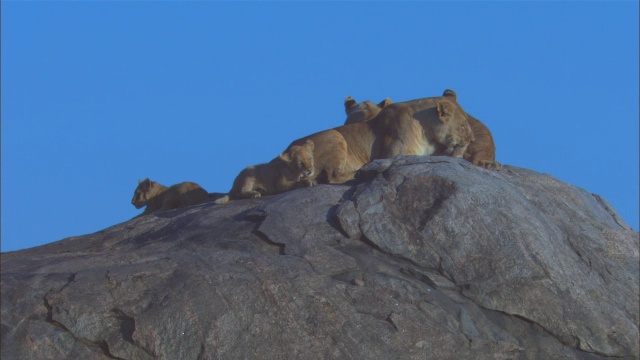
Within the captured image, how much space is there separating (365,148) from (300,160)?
4.79ft

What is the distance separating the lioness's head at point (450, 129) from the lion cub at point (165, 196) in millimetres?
3675

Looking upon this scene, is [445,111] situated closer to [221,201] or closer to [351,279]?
[221,201]

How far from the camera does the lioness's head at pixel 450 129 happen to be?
1515 cm

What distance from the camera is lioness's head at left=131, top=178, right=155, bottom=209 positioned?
54.9ft

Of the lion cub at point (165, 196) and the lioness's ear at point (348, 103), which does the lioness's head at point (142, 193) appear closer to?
the lion cub at point (165, 196)

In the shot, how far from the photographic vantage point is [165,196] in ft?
53.7

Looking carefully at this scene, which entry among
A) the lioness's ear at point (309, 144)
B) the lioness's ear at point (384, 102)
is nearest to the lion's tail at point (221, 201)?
the lioness's ear at point (309, 144)

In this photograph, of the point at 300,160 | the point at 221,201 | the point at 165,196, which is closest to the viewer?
the point at 221,201

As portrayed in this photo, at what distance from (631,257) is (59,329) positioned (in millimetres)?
7009

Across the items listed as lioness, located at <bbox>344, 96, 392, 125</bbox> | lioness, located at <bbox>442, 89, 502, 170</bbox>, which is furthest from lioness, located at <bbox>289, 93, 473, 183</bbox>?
lioness, located at <bbox>344, 96, 392, 125</bbox>

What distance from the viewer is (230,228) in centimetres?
1162

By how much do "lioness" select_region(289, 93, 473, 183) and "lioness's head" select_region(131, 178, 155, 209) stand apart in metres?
3.04

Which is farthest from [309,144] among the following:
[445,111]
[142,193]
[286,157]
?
[142,193]

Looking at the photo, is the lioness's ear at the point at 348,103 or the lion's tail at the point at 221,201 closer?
the lion's tail at the point at 221,201
